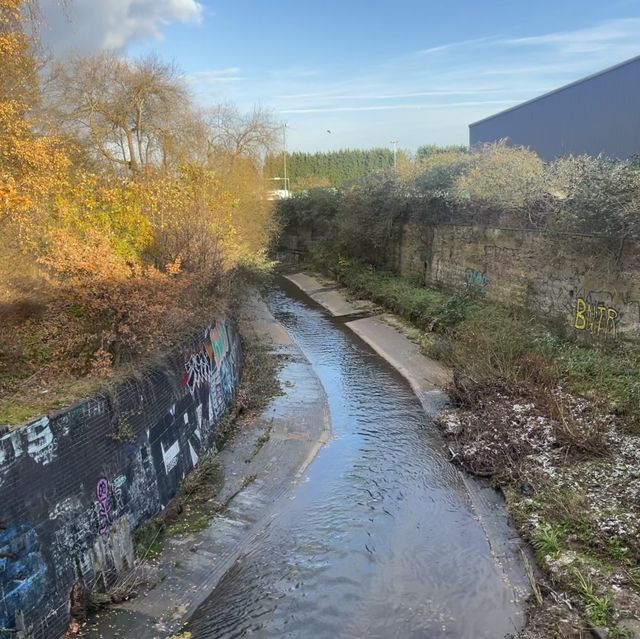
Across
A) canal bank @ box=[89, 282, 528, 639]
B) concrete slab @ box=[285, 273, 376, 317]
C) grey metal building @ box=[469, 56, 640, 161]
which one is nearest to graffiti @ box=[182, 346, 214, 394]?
canal bank @ box=[89, 282, 528, 639]

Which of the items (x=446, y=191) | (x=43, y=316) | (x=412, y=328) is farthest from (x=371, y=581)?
(x=446, y=191)

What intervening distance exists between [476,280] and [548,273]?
4073 mm

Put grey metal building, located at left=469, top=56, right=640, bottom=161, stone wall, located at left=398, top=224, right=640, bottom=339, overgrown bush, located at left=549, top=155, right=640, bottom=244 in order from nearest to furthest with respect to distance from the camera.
→ overgrown bush, located at left=549, top=155, right=640, bottom=244, stone wall, located at left=398, top=224, right=640, bottom=339, grey metal building, located at left=469, top=56, right=640, bottom=161

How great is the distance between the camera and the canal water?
662 cm

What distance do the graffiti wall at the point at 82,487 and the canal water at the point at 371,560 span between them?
1.41 metres

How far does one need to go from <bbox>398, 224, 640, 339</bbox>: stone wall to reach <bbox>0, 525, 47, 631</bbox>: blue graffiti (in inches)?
474

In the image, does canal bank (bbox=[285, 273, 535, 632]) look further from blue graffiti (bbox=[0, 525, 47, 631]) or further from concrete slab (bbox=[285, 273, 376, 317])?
blue graffiti (bbox=[0, 525, 47, 631])

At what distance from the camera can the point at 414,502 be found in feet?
30.5

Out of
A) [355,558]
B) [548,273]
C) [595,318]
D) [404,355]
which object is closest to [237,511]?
[355,558]

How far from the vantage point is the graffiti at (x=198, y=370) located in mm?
9841

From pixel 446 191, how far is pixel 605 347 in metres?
10.8

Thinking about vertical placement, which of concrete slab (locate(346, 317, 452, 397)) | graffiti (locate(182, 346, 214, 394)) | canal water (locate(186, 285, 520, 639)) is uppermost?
graffiti (locate(182, 346, 214, 394))

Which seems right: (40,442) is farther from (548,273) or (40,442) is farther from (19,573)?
(548,273)

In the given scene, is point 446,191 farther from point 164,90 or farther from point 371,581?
point 371,581
